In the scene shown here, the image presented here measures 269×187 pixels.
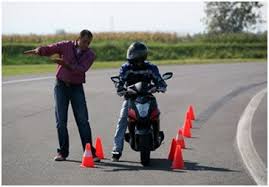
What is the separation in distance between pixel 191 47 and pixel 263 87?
3136cm

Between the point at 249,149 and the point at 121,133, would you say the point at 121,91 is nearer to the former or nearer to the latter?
the point at 121,133

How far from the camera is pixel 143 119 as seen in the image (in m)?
9.50

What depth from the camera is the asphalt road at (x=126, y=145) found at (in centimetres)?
884

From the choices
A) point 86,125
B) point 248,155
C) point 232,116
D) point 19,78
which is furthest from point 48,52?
point 19,78

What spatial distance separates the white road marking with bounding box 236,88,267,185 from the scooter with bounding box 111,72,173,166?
1.38 meters

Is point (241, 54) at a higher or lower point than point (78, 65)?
lower

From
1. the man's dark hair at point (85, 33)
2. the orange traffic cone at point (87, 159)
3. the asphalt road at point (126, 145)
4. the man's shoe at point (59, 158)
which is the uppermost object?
Answer: the man's dark hair at point (85, 33)

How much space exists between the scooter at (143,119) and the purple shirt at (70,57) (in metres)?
0.67

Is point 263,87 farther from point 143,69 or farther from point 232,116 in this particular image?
point 143,69

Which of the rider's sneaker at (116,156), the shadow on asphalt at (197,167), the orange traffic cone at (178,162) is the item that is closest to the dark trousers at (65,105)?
the rider's sneaker at (116,156)

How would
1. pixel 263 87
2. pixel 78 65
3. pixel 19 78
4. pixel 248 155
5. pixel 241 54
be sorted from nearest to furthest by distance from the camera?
pixel 78 65 → pixel 248 155 → pixel 263 87 → pixel 19 78 → pixel 241 54

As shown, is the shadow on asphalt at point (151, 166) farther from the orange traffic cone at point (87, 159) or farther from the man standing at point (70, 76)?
the man standing at point (70, 76)

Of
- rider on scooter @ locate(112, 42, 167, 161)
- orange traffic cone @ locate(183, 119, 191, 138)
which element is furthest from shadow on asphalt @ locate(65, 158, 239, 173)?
orange traffic cone @ locate(183, 119, 191, 138)

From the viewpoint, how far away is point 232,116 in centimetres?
1573
